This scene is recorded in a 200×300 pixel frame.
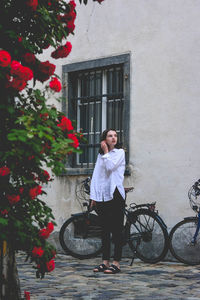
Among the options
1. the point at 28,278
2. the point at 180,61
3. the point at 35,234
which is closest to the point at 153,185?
the point at 180,61

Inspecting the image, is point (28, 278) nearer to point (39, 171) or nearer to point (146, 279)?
point (146, 279)

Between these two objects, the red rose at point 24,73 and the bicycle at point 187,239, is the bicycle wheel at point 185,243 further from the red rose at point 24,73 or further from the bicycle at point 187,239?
the red rose at point 24,73

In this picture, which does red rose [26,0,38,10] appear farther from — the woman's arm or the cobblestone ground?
the woman's arm

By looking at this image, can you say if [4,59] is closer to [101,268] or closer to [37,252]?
[37,252]

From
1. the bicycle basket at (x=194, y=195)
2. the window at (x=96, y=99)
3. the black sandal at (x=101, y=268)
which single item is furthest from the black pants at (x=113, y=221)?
the window at (x=96, y=99)

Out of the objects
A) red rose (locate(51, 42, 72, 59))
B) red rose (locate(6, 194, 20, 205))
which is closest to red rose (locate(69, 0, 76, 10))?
red rose (locate(51, 42, 72, 59))

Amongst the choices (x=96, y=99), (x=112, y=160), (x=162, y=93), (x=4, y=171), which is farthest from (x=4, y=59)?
(x=96, y=99)

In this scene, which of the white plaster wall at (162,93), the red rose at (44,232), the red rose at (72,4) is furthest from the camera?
the white plaster wall at (162,93)

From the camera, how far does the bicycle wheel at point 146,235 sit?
336 inches

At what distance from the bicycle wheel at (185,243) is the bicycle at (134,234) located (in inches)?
5.6

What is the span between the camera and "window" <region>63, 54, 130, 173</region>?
32.2ft

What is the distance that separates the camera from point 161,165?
29.8ft

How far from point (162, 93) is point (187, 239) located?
2303 mm

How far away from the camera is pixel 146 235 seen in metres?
8.61
